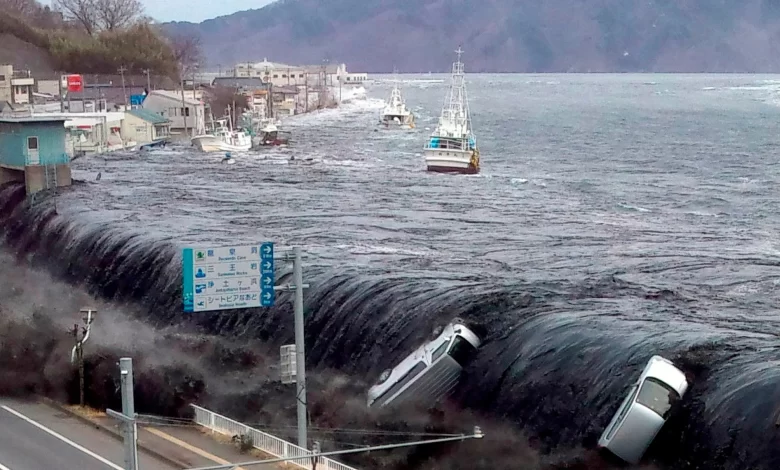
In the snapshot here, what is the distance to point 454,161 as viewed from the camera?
53469 millimetres

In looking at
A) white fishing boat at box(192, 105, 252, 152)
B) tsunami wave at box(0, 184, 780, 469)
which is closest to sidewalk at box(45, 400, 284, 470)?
tsunami wave at box(0, 184, 780, 469)

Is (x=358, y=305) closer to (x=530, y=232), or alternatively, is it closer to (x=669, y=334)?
(x=669, y=334)

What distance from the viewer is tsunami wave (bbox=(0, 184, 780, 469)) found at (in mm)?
16781

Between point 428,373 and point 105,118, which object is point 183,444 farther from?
point 105,118

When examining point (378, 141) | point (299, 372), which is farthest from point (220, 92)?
point (299, 372)

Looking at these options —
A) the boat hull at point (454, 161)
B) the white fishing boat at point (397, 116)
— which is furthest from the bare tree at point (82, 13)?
the boat hull at point (454, 161)

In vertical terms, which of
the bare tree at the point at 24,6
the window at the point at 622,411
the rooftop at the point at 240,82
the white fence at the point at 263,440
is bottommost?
the white fence at the point at 263,440

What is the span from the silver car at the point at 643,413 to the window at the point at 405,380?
3.71 m

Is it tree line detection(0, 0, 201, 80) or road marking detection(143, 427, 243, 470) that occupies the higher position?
tree line detection(0, 0, 201, 80)

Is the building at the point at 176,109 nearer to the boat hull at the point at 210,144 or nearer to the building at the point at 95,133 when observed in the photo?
the building at the point at 95,133

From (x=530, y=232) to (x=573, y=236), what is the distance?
154 cm

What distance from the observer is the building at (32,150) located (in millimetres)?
37781

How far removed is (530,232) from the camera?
33.8 m

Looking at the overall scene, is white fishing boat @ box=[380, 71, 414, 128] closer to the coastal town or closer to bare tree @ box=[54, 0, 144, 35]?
the coastal town
